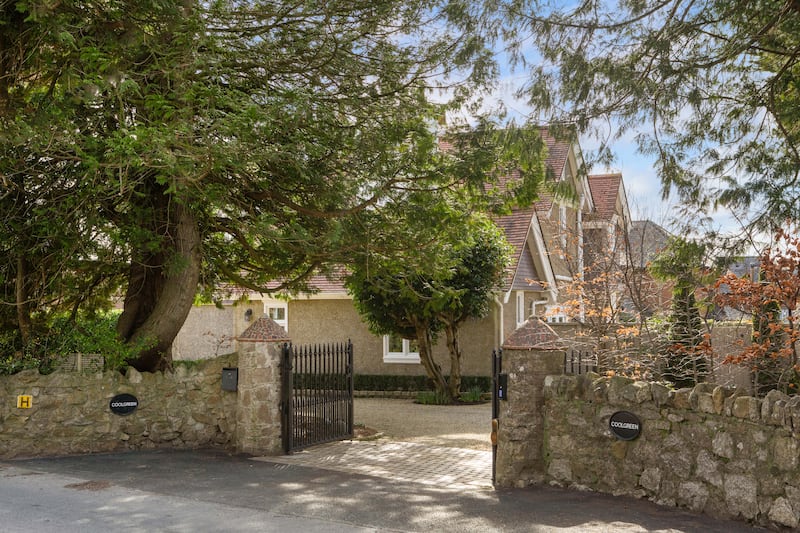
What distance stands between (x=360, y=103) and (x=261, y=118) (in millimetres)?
2297

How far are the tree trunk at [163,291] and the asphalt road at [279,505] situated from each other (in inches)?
113

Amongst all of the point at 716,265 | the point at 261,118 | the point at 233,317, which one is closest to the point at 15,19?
the point at 261,118

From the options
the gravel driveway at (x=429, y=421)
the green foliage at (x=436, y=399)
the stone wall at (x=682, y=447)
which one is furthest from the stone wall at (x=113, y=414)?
the green foliage at (x=436, y=399)

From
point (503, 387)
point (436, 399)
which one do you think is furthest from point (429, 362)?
point (503, 387)

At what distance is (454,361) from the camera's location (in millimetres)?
20422

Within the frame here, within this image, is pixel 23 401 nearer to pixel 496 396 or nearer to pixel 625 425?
pixel 496 396

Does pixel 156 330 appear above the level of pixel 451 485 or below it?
above

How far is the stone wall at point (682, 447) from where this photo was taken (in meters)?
7.25

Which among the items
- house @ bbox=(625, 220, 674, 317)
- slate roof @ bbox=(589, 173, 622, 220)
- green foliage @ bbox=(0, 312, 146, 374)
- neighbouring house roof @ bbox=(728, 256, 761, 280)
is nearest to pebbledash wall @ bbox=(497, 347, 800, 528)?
neighbouring house roof @ bbox=(728, 256, 761, 280)

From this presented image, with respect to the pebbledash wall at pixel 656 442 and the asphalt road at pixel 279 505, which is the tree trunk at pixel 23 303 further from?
the pebbledash wall at pixel 656 442

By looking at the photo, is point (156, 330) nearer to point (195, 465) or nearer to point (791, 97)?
point (195, 465)

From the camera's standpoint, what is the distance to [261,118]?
10398 mm

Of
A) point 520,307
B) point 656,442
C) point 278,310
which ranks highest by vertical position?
point 278,310

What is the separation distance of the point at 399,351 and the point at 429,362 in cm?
361
